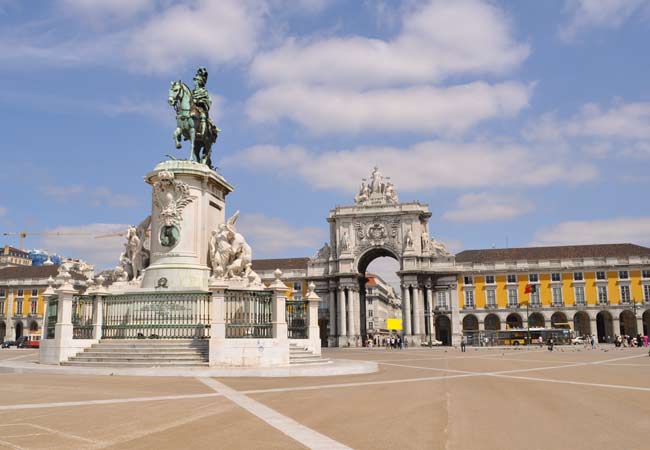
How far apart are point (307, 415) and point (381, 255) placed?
78.0m

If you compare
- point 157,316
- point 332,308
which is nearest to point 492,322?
point 332,308

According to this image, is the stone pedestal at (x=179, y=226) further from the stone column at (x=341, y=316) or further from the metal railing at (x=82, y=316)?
the stone column at (x=341, y=316)

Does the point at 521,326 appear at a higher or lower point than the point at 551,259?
lower

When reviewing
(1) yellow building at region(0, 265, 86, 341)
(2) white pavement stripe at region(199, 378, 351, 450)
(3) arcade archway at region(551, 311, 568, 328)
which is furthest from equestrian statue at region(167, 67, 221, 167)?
(1) yellow building at region(0, 265, 86, 341)

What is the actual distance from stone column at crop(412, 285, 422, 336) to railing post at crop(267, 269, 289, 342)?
6323 cm

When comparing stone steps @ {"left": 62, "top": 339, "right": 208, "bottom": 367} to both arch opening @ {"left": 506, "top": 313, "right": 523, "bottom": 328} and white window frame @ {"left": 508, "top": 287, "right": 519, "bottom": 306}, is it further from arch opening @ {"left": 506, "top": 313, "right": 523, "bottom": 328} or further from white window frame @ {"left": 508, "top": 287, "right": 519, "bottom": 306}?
white window frame @ {"left": 508, "top": 287, "right": 519, "bottom": 306}

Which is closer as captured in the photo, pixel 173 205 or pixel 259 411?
pixel 259 411

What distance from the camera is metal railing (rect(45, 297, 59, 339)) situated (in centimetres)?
1877

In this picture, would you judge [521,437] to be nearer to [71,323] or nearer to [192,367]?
[192,367]

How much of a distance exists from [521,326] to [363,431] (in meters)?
80.5

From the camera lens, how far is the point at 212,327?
16.0 m

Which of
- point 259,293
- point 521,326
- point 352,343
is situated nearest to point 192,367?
point 259,293

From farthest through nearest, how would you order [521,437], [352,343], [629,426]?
[352,343], [629,426], [521,437]

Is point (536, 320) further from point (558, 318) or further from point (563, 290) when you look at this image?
point (563, 290)
